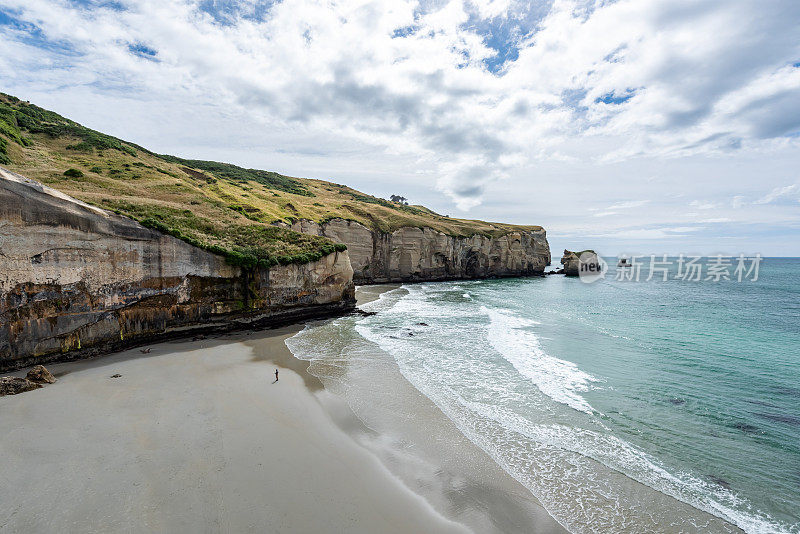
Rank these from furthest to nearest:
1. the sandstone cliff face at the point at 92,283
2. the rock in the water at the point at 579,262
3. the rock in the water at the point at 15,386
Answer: the rock in the water at the point at 579,262 → the sandstone cliff face at the point at 92,283 → the rock in the water at the point at 15,386

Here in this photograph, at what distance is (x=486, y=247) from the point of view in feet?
238

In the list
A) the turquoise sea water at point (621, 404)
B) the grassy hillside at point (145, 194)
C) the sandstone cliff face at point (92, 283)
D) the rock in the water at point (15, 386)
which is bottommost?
the turquoise sea water at point (621, 404)

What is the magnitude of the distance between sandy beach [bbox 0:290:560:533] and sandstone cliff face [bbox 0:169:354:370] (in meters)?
2.54

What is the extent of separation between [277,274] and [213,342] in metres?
6.67

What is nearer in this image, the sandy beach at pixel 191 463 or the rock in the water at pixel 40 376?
the sandy beach at pixel 191 463

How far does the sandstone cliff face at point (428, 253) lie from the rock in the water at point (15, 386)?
3467 centimetres

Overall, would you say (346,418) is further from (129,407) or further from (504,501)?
(129,407)

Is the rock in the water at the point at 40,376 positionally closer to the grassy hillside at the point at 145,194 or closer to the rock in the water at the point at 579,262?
the grassy hillside at the point at 145,194

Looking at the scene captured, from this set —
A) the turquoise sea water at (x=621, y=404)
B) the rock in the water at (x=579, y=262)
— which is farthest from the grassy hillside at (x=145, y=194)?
the rock in the water at (x=579, y=262)

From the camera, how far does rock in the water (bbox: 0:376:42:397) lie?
1210cm

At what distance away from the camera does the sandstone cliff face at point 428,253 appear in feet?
177

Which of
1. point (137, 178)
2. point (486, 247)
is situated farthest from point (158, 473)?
point (486, 247)

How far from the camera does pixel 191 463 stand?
885 cm

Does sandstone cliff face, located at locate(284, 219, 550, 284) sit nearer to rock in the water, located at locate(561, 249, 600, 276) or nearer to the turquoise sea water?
rock in the water, located at locate(561, 249, 600, 276)
